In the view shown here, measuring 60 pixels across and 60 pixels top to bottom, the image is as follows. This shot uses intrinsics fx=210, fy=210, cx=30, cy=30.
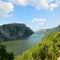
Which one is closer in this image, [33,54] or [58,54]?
[33,54]

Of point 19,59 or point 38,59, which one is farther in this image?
point 19,59

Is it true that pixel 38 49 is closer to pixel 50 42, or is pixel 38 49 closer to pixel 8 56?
pixel 50 42

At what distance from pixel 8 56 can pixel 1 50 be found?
0.99m

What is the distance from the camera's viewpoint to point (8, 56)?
22.0m

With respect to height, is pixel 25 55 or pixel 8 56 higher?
pixel 8 56

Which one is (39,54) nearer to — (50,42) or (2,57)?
(50,42)

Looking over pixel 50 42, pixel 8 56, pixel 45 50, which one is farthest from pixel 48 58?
pixel 8 56

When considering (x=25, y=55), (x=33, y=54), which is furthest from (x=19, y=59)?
(x=33, y=54)

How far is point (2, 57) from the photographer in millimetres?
21438

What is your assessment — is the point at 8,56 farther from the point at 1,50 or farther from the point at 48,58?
the point at 48,58

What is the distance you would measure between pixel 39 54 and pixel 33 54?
37.9 inches

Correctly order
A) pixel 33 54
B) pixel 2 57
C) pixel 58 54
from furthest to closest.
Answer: pixel 58 54 < pixel 33 54 < pixel 2 57

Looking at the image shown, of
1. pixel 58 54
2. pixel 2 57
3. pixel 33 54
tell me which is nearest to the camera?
pixel 2 57

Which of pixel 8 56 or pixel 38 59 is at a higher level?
pixel 8 56
